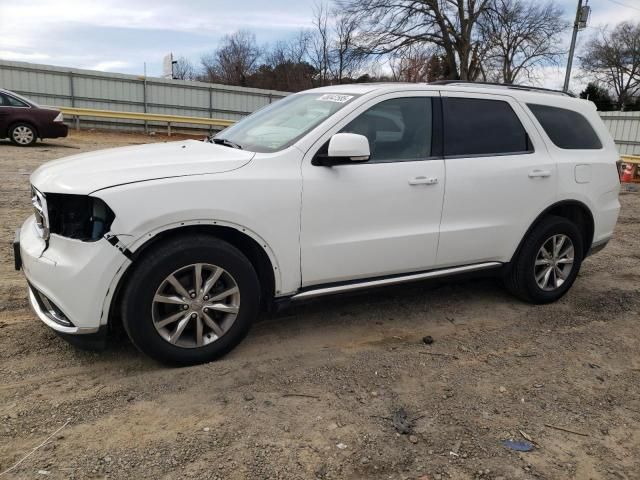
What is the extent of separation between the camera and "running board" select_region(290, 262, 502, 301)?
3.62m

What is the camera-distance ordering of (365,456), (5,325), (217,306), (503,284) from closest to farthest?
(365,456) → (217,306) → (5,325) → (503,284)

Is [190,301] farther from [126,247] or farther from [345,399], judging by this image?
[345,399]

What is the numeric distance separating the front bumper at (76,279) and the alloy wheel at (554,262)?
3.49m

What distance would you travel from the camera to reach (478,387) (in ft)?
10.9

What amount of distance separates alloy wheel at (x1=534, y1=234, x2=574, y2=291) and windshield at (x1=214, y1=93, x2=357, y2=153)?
2238 millimetres

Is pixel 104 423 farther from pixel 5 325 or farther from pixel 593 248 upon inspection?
pixel 593 248

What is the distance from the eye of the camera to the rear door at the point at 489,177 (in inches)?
161

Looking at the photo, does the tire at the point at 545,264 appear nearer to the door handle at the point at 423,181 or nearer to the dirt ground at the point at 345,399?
the dirt ground at the point at 345,399

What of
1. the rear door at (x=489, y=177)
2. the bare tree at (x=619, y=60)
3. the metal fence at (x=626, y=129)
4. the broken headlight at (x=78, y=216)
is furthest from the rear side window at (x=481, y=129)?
the bare tree at (x=619, y=60)

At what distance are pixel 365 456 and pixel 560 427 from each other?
1.14 meters

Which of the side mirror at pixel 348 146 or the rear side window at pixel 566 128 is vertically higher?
the rear side window at pixel 566 128

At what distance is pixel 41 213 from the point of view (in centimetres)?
326

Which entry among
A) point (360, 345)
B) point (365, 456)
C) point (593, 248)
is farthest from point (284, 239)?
point (593, 248)

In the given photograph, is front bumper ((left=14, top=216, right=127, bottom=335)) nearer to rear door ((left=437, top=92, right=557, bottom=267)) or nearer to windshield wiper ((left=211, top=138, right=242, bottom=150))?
windshield wiper ((left=211, top=138, right=242, bottom=150))
